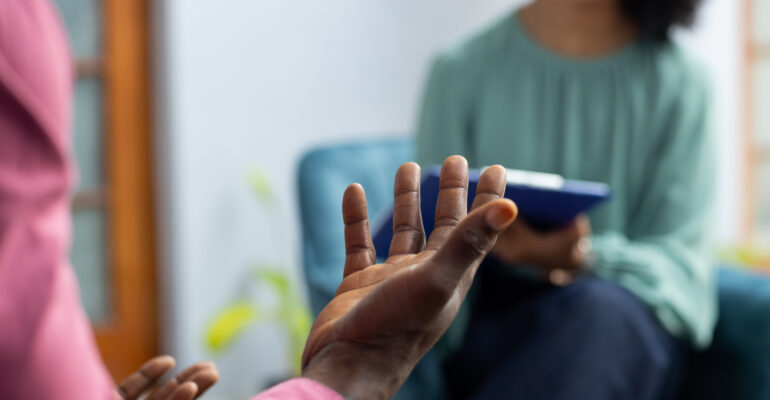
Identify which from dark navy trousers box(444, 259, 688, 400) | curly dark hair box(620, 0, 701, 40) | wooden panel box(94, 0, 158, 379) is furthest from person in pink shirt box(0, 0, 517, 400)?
wooden panel box(94, 0, 158, 379)

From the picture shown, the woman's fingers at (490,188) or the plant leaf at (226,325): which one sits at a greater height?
the woman's fingers at (490,188)

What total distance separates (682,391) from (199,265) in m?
1.49

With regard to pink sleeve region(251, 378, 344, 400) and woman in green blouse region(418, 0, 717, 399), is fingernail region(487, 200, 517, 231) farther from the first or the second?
woman in green blouse region(418, 0, 717, 399)

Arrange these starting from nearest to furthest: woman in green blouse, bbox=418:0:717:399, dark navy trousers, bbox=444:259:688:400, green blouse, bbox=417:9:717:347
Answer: dark navy trousers, bbox=444:259:688:400
woman in green blouse, bbox=418:0:717:399
green blouse, bbox=417:9:717:347

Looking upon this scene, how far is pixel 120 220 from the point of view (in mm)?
2455

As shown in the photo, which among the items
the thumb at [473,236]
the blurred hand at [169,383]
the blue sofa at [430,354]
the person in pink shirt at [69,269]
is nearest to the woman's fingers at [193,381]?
the blurred hand at [169,383]

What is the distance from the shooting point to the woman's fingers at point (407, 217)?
1.74 feet

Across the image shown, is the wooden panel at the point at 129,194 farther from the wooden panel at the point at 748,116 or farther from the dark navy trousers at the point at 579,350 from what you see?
the wooden panel at the point at 748,116

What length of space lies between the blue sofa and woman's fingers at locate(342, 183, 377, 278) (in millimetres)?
636

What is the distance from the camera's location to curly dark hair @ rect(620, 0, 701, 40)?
54.1 inches

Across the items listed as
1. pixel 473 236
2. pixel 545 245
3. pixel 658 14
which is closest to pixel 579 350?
pixel 545 245

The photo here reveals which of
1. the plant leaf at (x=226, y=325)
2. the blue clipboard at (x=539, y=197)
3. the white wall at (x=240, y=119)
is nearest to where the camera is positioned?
the blue clipboard at (x=539, y=197)

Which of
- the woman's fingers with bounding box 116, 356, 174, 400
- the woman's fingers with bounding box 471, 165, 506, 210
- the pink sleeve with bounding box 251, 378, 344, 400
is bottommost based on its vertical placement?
the woman's fingers with bounding box 116, 356, 174, 400

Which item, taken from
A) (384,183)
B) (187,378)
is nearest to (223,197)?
→ (384,183)
